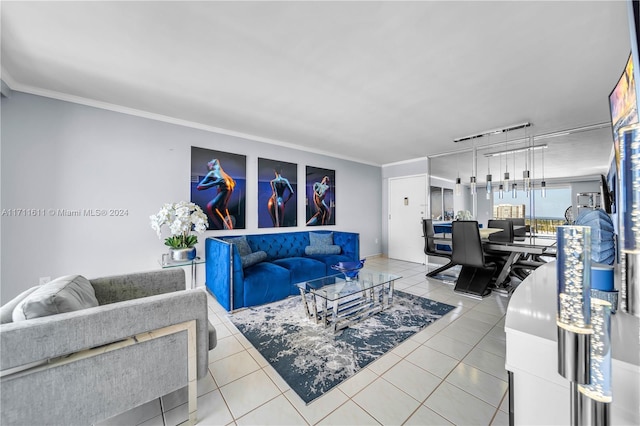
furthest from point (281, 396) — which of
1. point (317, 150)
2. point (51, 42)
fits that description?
point (317, 150)

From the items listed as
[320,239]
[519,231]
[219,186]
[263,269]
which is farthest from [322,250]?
[519,231]

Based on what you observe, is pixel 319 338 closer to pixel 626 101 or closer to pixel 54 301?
pixel 54 301

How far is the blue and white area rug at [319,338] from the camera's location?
1.70 metres

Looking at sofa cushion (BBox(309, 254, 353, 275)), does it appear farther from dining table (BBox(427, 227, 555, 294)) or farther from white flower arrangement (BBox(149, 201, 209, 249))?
white flower arrangement (BBox(149, 201, 209, 249))

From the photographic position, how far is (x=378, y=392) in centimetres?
154

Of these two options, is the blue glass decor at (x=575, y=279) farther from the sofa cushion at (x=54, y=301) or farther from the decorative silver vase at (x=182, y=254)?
the decorative silver vase at (x=182, y=254)

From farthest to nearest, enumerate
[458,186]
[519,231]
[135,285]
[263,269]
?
[519,231] < [458,186] < [263,269] < [135,285]

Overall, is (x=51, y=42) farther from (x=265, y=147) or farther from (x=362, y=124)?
(x=362, y=124)

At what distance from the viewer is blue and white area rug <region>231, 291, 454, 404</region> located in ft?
5.57

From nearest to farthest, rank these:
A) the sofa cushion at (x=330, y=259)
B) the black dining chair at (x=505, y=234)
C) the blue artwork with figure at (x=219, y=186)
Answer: the blue artwork with figure at (x=219, y=186) < the sofa cushion at (x=330, y=259) < the black dining chair at (x=505, y=234)

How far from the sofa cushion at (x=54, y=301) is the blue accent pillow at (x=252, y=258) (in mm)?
1721

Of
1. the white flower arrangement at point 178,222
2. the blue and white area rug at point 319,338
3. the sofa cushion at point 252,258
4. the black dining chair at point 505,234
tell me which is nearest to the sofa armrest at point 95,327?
the blue and white area rug at point 319,338

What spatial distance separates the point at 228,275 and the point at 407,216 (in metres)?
4.42

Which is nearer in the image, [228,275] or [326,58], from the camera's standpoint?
[326,58]
